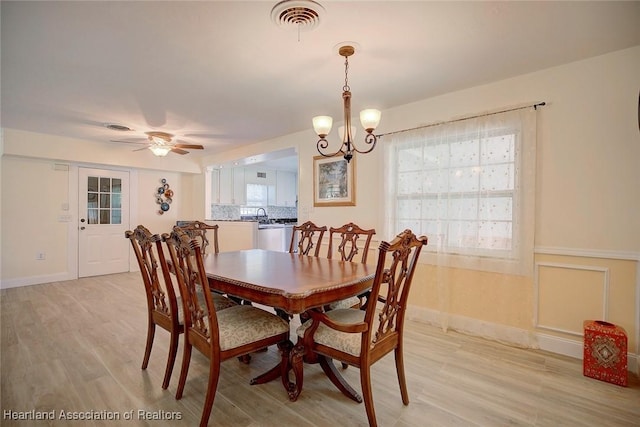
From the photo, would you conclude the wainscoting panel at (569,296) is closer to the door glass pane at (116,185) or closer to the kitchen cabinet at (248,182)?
the kitchen cabinet at (248,182)

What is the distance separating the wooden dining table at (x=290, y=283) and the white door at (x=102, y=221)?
4001mm

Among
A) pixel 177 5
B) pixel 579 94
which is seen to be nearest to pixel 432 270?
pixel 579 94

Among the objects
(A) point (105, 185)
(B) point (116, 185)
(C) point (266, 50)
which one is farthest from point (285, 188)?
(C) point (266, 50)

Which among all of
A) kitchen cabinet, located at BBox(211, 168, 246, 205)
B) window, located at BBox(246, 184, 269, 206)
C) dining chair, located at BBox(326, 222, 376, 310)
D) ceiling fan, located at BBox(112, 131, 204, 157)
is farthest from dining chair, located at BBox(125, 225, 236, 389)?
window, located at BBox(246, 184, 269, 206)

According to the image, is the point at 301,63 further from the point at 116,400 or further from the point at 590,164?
the point at 116,400

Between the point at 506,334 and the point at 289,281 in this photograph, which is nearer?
the point at 289,281

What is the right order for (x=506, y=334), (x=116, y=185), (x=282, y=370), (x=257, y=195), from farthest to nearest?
(x=257, y=195) → (x=116, y=185) → (x=506, y=334) → (x=282, y=370)

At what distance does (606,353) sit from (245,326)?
7.76 ft

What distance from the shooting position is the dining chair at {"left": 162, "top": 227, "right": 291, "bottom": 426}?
155cm

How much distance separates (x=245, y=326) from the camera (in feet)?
A: 5.71

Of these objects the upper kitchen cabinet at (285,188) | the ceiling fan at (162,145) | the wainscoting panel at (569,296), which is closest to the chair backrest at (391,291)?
the wainscoting panel at (569,296)

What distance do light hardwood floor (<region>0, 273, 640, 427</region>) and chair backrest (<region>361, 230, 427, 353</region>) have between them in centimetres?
45

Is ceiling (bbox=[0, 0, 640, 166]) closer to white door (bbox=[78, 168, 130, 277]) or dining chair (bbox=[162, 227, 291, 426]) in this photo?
dining chair (bbox=[162, 227, 291, 426])

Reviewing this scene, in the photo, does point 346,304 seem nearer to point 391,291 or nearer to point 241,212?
point 391,291
